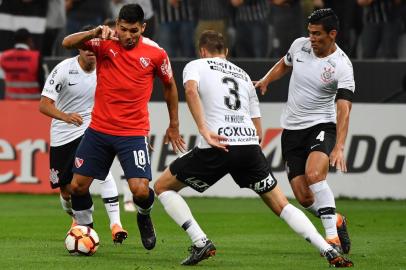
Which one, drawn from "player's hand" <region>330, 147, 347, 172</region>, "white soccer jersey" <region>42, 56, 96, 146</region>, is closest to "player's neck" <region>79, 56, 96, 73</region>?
"white soccer jersey" <region>42, 56, 96, 146</region>

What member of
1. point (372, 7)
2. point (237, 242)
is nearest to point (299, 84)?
point (237, 242)

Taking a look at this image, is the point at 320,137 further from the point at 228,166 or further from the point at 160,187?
the point at 160,187

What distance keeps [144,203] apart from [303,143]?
5.79 ft

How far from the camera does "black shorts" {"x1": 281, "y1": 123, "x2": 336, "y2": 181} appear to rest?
1226 centimetres

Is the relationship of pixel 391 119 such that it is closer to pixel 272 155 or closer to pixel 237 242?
pixel 272 155

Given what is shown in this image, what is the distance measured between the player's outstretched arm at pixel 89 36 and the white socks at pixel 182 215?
1.52m

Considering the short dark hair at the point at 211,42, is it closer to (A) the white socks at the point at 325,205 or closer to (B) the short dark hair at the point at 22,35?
(A) the white socks at the point at 325,205

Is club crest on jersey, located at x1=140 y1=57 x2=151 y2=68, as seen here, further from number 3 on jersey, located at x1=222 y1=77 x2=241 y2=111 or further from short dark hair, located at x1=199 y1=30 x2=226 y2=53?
number 3 on jersey, located at x1=222 y1=77 x2=241 y2=111

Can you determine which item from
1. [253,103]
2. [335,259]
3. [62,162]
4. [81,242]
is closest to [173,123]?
[253,103]

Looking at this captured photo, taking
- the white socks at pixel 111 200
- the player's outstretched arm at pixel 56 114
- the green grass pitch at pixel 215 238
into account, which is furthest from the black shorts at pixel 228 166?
the white socks at pixel 111 200

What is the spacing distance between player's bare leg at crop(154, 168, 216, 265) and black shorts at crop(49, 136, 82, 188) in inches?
99.3

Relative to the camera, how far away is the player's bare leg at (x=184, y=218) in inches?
432

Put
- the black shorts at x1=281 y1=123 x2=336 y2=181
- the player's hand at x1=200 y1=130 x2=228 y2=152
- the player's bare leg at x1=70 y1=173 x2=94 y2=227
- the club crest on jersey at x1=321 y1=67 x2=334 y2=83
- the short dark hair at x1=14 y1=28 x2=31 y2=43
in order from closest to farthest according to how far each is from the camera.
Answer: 1. the player's hand at x1=200 y1=130 x2=228 y2=152
2. the player's bare leg at x1=70 y1=173 x2=94 y2=227
3. the club crest on jersey at x1=321 y1=67 x2=334 y2=83
4. the black shorts at x1=281 y1=123 x2=336 y2=181
5. the short dark hair at x1=14 y1=28 x2=31 y2=43

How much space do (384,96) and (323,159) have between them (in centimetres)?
737
